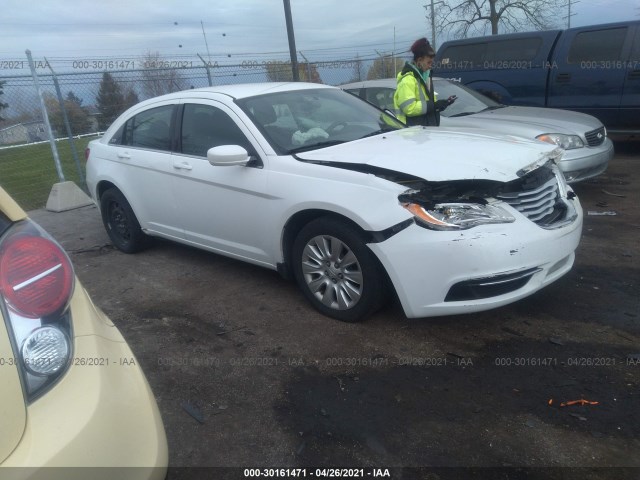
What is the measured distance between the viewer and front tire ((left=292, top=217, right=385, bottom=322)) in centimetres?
339

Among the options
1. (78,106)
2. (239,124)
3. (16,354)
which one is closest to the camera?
(16,354)

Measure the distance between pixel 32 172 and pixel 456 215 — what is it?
12.0 m

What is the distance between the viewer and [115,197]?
5.43 meters

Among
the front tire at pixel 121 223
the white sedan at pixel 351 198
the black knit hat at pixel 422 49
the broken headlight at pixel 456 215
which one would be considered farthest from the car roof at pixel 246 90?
the broken headlight at pixel 456 215

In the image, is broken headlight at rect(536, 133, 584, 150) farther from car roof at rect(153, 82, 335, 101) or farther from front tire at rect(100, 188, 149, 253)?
front tire at rect(100, 188, 149, 253)

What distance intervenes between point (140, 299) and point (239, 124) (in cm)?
164

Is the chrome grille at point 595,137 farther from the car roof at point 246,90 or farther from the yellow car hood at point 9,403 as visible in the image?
the yellow car hood at point 9,403

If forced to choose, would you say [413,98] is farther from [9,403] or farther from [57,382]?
[9,403]

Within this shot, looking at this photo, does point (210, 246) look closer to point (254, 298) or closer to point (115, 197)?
point (254, 298)

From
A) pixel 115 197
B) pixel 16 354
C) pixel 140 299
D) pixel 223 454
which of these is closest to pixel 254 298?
pixel 140 299

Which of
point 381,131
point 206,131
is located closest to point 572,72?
A: point 381,131

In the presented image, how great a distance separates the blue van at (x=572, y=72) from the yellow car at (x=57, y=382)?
8.39 meters

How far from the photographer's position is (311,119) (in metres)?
4.33

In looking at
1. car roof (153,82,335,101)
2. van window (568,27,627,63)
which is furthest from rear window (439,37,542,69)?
car roof (153,82,335,101)
